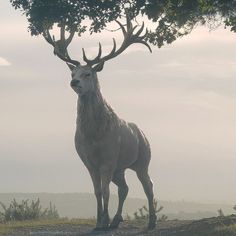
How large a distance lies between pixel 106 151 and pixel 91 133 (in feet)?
2.04

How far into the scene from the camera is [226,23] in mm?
17328

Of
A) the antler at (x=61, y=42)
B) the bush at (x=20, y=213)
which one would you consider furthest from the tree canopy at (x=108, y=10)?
the bush at (x=20, y=213)

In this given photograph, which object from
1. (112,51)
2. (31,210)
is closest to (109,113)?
(112,51)

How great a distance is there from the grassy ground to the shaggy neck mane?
2728 mm

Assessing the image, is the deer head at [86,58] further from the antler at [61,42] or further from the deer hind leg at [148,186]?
the deer hind leg at [148,186]

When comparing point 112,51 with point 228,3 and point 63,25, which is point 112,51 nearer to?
point 63,25

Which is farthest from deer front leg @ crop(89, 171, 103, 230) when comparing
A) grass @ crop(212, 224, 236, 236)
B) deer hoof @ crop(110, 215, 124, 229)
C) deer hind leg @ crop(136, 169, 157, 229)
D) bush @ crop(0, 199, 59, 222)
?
bush @ crop(0, 199, 59, 222)

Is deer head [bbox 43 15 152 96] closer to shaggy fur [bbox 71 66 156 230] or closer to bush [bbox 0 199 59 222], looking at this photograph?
shaggy fur [bbox 71 66 156 230]

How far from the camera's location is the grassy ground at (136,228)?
53.8 feet

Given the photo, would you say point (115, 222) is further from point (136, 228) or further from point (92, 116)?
point (92, 116)

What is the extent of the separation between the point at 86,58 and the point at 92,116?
1.64m

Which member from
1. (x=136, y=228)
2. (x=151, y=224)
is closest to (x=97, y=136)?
(x=151, y=224)

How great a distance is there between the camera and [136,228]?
18.8 m

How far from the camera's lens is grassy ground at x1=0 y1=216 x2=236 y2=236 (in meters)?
16.4
